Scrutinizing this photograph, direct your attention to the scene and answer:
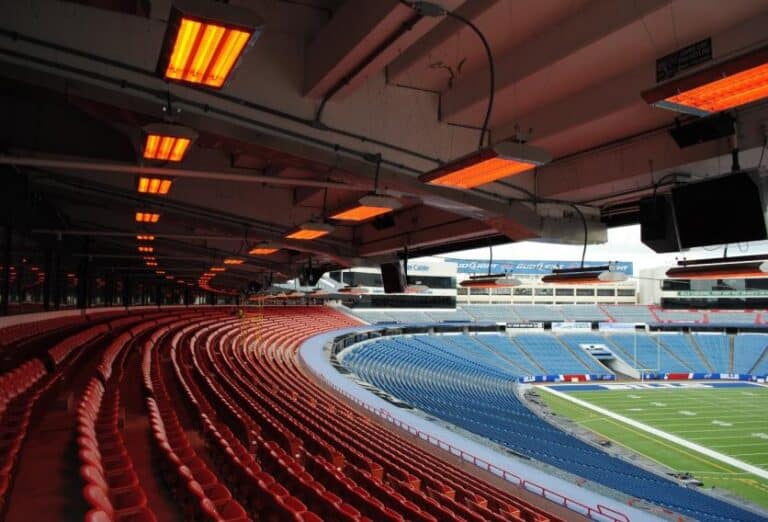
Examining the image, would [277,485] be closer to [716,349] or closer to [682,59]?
[682,59]

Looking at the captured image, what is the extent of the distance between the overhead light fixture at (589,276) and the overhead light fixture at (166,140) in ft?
18.9

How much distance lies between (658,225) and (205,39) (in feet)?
20.6

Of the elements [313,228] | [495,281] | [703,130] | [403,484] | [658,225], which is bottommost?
[403,484]

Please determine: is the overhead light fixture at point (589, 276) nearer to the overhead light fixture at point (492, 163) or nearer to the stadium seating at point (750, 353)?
the overhead light fixture at point (492, 163)

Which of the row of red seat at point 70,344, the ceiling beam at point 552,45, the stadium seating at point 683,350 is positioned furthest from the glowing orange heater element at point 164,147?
the stadium seating at point 683,350

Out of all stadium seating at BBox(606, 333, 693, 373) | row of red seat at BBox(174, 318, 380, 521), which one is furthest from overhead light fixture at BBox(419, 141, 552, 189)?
stadium seating at BBox(606, 333, 693, 373)

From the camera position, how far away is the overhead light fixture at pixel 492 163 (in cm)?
374

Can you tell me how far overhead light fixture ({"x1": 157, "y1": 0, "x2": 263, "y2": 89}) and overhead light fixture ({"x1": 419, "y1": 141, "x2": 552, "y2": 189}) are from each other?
5.55 ft

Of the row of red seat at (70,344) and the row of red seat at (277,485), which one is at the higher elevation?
the row of red seat at (70,344)

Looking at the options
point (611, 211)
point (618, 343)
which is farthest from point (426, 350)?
point (611, 211)

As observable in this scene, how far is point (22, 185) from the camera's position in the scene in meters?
10.1

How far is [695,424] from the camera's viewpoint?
22641mm

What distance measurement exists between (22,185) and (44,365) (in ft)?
17.8

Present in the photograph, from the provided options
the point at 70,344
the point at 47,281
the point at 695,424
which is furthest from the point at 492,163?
the point at 695,424
